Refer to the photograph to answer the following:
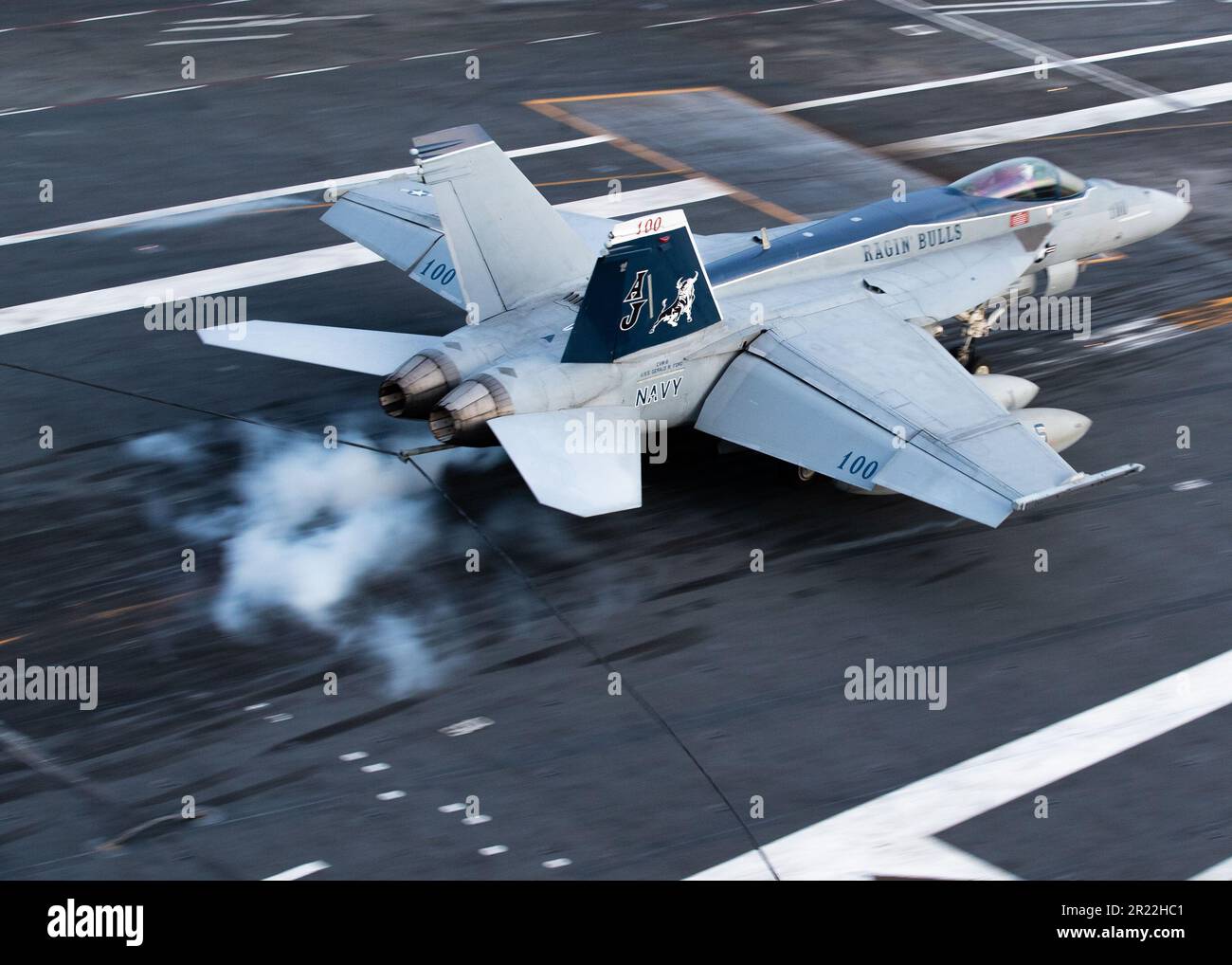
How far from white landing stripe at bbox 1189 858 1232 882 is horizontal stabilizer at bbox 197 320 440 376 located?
→ 12.7 metres

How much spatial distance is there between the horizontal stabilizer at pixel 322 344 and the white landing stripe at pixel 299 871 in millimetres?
7755

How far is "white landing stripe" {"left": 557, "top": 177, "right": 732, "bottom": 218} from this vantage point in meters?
33.4

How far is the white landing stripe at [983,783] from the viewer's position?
1695cm

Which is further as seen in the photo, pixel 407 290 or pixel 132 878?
pixel 407 290

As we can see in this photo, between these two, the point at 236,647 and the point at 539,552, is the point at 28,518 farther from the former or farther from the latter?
the point at 539,552

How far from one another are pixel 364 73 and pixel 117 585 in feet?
76.4

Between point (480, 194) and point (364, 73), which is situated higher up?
point (364, 73)

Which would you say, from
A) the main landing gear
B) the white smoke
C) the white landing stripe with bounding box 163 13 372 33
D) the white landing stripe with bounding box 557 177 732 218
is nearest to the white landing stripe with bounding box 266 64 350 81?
the white landing stripe with bounding box 163 13 372 33

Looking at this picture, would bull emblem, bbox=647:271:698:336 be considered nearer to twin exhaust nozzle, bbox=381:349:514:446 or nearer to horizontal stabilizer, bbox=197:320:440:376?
twin exhaust nozzle, bbox=381:349:514:446

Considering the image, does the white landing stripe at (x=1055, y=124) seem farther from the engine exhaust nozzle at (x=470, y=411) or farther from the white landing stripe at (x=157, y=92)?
the engine exhaust nozzle at (x=470, y=411)

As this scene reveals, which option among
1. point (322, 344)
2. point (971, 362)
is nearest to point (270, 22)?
point (322, 344)

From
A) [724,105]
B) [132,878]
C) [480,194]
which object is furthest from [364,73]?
[132,878]

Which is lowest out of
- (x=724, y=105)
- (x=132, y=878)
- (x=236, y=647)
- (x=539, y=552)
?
(x=132, y=878)

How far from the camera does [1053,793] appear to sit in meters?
18.0
